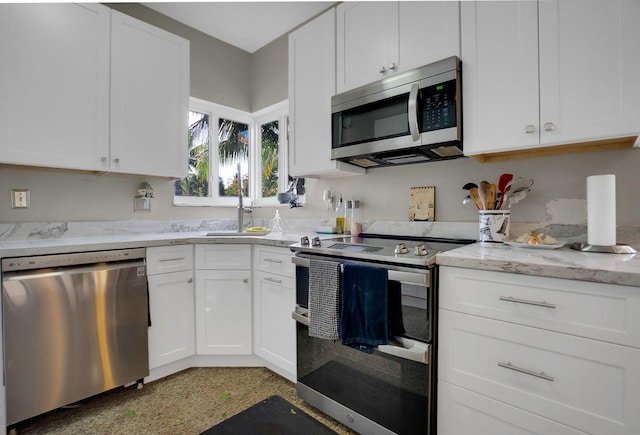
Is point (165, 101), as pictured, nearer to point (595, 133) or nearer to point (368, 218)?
point (368, 218)

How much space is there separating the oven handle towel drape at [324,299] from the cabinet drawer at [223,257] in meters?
0.76

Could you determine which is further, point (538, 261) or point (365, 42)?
point (365, 42)

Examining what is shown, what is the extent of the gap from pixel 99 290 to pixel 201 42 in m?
2.37

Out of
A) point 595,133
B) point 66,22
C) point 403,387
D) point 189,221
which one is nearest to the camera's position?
point 595,133

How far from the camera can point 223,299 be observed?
220 centimetres

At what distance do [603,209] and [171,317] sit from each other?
8.06 feet

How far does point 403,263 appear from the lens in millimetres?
1337

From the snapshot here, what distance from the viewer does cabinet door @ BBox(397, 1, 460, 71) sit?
1591 millimetres

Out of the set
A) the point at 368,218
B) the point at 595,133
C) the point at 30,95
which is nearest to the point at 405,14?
the point at 595,133

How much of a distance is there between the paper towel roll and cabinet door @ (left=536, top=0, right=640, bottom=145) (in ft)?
0.61

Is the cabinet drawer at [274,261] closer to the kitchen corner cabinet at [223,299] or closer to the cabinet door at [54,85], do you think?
the kitchen corner cabinet at [223,299]

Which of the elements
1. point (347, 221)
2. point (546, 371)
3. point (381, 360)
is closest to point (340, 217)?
point (347, 221)

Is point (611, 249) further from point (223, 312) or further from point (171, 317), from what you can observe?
point (171, 317)

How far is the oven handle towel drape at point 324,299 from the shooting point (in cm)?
151
